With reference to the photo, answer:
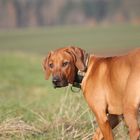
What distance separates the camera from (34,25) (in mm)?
112938

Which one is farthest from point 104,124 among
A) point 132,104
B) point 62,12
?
point 62,12

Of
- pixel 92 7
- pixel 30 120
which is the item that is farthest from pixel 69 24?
pixel 30 120

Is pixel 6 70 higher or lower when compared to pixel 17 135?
lower

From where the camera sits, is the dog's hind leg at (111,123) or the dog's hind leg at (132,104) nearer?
the dog's hind leg at (132,104)

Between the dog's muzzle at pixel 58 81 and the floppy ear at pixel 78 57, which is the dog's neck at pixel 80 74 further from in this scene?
A: the dog's muzzle at pixel 58 81

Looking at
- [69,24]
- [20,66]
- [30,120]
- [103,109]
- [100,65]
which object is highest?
[100,65]

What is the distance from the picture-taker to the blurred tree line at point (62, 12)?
358 feet

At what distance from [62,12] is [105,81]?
10929cm

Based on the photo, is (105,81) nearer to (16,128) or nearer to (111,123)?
(111,123)

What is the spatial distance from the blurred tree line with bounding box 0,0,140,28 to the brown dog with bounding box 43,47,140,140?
98.3m

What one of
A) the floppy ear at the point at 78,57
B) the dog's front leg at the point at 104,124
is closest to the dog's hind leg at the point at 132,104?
the dog's front leg at the point at 104,124

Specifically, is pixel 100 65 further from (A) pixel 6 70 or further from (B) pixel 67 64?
(A) pixel 6 70

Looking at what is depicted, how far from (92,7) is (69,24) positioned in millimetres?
→ 6330

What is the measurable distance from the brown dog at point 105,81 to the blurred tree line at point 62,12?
98.3m
